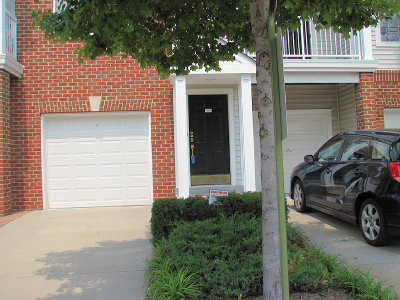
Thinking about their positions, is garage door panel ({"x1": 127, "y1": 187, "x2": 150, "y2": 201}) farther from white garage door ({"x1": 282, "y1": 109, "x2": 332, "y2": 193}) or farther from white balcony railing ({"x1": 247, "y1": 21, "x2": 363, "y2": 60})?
white balcony railing ({"x1": 247, "y1": 21, "x2": 363, "y2": 60})

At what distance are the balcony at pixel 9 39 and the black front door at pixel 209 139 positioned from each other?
4.08 metres

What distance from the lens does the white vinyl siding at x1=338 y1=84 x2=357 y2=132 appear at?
373 inches

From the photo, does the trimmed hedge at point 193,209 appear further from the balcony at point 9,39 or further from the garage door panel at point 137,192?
the balcony at point 9,39

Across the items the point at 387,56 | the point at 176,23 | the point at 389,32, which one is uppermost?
the point at 389,32

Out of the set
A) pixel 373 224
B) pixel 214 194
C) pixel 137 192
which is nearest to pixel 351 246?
pixel 373 224

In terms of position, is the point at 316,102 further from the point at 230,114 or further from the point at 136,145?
the point at 136,145

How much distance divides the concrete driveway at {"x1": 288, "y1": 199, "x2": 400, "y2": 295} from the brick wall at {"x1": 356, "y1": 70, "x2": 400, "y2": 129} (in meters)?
3.23

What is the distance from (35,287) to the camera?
3965 millimetres

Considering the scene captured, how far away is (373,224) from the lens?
495 centimetres

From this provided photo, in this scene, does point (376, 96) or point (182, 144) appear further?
point (376, 96)

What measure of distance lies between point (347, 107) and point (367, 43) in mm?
1776

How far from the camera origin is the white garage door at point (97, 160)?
8.73m

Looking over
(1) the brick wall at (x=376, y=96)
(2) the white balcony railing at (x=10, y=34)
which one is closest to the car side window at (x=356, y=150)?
(1) the brick wall at (x=376, y=96)

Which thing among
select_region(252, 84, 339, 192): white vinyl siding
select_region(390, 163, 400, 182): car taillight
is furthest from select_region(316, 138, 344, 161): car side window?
select_region(252, 84, 339, 192): white vinyl siding
